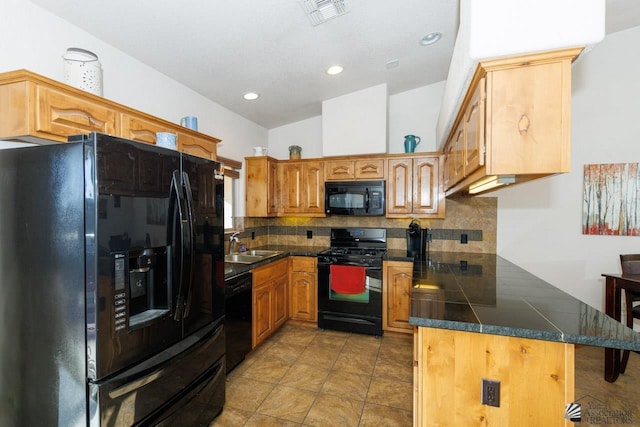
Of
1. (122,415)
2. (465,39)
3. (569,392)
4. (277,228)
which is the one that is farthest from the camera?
(277,228)

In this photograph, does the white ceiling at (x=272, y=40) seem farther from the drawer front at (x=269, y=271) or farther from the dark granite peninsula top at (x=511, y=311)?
the dark granite peninsula top at (x=511, y=311)

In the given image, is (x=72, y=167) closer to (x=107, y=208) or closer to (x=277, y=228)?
(x=107, y=208)

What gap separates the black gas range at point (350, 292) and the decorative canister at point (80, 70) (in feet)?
8.36

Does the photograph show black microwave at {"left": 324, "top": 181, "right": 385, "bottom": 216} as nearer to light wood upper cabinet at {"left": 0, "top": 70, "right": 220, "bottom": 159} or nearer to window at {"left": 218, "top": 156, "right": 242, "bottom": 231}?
window at {"left": 218, "top": 156, "right": 242, "bottom": 231}

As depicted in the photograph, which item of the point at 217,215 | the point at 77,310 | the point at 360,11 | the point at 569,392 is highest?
the point at 360,11

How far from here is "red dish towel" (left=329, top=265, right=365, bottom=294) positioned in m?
3.23

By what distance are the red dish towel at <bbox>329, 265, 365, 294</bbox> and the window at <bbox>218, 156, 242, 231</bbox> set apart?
4.58ft

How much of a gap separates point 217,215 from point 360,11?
174cm

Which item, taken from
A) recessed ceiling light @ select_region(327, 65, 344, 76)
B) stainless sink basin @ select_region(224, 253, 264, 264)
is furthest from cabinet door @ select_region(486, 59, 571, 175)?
stainless sink basin @ select_region(224, 253, 264, 264)

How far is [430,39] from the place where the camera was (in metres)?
2.51

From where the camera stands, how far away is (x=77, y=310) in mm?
1221

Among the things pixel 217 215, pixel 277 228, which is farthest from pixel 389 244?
pixel 217 215

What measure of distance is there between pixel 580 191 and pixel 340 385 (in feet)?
10.5

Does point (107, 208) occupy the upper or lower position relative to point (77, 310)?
upper
